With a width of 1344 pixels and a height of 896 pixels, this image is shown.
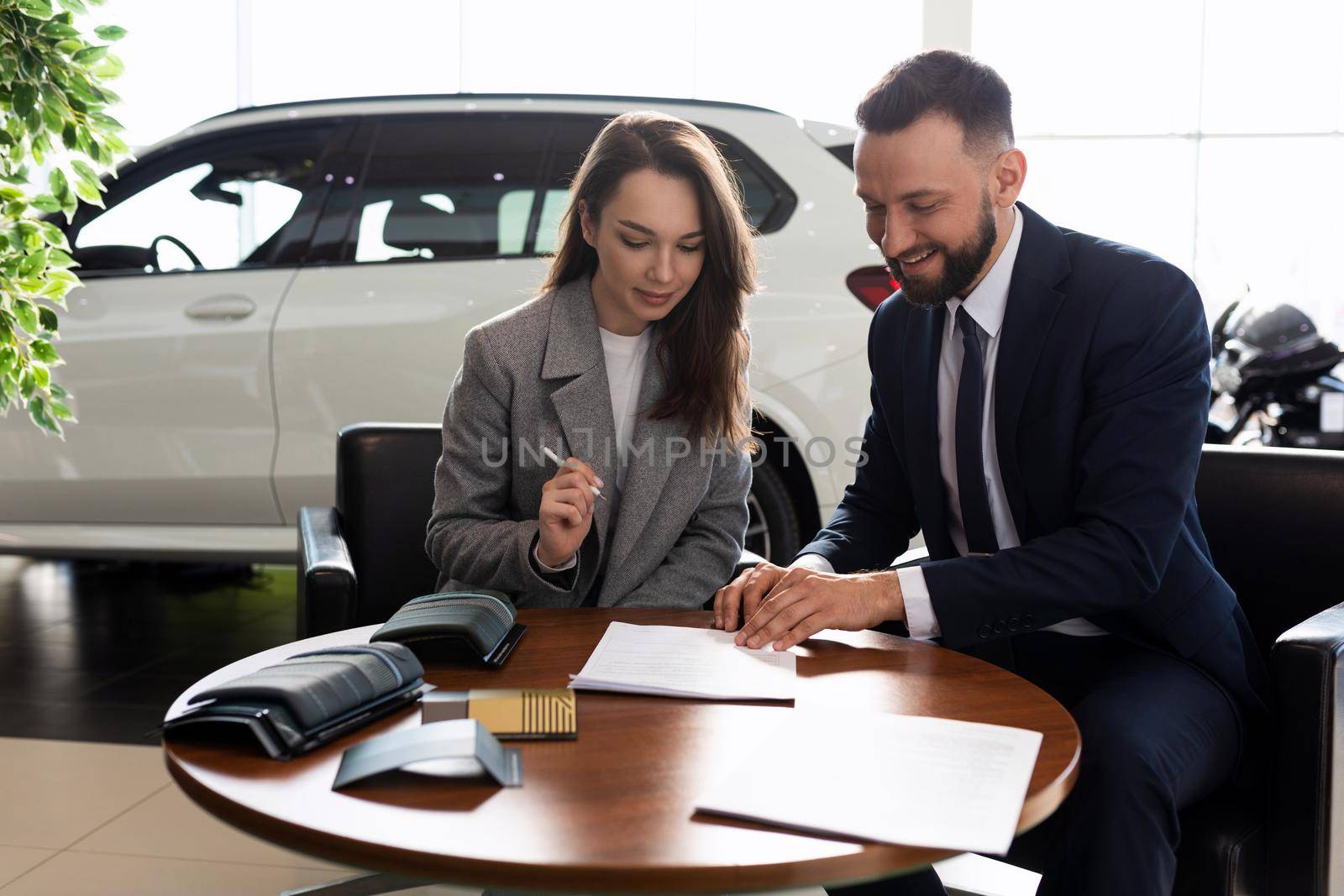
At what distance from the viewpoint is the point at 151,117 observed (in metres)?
6.18

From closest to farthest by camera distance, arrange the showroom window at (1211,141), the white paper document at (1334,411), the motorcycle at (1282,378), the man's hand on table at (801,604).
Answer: the man's hand on table at (801,604)
the white paper document at (1334,411)
the motorcycle at (1282,378)
the showroom window at (1211,141)

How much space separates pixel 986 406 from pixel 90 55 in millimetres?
1874

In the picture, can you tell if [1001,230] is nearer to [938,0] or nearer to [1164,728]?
[1164,728]

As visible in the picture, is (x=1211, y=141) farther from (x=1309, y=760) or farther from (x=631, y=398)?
(x=1309, y=760)

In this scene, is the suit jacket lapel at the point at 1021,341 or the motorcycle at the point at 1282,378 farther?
the motorcycle at the point at 1282,378

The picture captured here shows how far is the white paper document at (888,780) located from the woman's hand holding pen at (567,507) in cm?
49

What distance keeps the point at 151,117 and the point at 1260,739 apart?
20.5 feet

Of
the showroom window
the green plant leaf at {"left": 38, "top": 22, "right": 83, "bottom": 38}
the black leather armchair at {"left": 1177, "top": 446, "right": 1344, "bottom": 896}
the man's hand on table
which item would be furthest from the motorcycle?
the green plant leaf at {"left": 38, "top": 22, "right": 83, "bottom": 38}

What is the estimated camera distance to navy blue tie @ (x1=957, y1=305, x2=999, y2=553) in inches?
60.9

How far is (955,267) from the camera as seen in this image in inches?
60.4

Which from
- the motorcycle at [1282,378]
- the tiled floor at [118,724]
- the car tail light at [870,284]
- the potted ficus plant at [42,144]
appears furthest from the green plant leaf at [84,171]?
the motorcycle at [1282,378]

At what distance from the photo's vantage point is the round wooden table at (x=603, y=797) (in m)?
0.79

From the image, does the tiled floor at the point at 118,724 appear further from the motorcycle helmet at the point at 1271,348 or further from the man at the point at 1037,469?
the motorcycle helmet at the point at 1271,348

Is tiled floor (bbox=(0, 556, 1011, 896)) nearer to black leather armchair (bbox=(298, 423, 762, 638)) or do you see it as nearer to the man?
black leather armchair (bbox=(298, 423, 762, 638))
